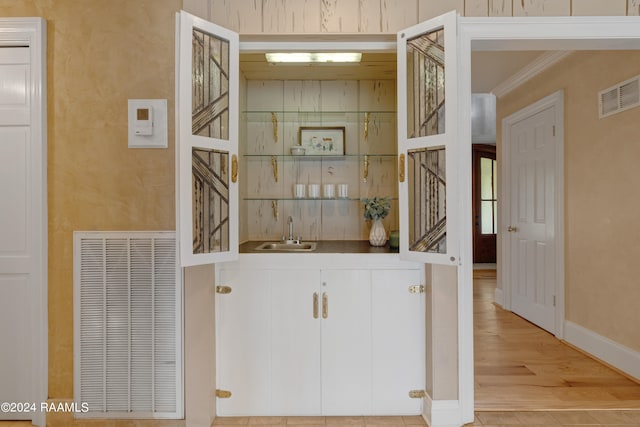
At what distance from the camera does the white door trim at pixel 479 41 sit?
2.20 metres

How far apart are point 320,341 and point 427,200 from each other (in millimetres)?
1015

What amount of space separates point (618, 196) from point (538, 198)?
43.5 inches

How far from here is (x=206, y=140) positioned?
6.91 ft

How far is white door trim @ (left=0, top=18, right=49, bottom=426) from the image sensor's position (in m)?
2.27

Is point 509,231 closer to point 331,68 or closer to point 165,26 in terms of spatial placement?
point 331,68

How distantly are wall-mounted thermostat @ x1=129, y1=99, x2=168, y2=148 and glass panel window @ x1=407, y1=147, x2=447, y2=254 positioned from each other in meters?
1.40

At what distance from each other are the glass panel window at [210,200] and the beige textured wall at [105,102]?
0.27 metres

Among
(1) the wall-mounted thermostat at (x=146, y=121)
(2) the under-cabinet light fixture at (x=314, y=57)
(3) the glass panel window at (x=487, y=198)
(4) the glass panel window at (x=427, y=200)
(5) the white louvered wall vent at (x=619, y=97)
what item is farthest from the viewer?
(3) the glass panel window at (x=487, y=198)

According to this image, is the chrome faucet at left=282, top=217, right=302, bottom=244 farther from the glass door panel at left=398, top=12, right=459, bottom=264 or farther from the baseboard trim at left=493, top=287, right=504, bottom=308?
the baseboard trim at left=493, top=287, right=504, bottom=308

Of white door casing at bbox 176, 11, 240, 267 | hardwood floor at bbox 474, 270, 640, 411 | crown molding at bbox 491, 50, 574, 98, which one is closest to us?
white door casing at bbox 176, 11, 240, 267

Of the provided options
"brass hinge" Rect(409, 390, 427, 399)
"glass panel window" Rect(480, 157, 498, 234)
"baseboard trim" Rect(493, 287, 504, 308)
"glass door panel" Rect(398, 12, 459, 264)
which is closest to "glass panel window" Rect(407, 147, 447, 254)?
"glass door panel" Rect(398, 12, 459, 264)

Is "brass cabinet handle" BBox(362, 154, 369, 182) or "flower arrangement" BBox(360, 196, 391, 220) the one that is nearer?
"flower arrangement" BBox(360, 196, 391, 220)

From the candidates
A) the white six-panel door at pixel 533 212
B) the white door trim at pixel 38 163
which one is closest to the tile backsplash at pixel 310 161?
the white door trim at pixel 38 163

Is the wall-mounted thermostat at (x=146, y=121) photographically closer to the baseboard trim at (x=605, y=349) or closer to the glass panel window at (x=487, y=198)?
the baseboard trim at (x=605, y=349)
